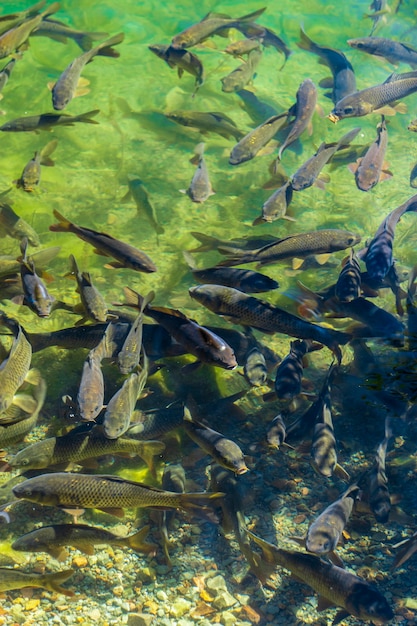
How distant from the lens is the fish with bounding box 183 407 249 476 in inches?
171

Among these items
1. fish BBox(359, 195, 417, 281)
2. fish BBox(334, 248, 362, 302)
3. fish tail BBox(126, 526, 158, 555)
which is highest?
fish BBox(334, 248, 362, 302)

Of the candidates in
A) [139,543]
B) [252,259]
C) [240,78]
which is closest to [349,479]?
[139,543]

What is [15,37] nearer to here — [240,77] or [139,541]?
[240,77]

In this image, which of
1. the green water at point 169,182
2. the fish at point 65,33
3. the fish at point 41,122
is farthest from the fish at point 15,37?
the fish at point 65,33

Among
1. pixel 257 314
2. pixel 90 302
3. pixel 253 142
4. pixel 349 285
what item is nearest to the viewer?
pixel 257 314

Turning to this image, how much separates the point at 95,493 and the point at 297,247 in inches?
143

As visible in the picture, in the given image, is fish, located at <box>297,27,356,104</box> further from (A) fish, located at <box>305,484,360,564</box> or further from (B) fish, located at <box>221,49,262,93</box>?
(A) fish, located at <box>305,484,360,564</box>

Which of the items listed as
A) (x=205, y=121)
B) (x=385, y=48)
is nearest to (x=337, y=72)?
(x=385, y=48)

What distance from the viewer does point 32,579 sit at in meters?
3.81

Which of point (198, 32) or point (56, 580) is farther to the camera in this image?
point (198, 32)

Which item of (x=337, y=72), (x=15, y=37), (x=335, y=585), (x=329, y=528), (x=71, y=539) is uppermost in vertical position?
(x=15, y=37)

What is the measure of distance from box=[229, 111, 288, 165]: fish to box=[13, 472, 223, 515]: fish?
5381mm

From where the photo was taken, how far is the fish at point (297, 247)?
582cm

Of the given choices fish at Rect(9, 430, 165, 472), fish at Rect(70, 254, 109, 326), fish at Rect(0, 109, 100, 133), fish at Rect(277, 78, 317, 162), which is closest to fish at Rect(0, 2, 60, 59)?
fish at Rect(0, 109, 100, 133)
